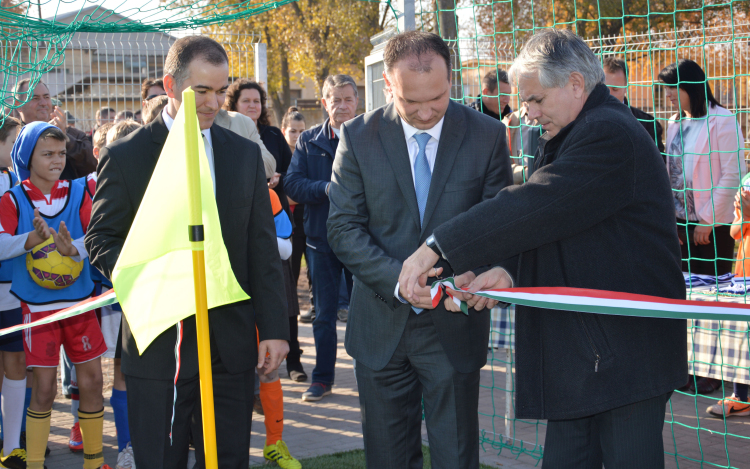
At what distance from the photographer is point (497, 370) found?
6.04m

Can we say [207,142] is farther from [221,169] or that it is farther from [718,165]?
[718,165]

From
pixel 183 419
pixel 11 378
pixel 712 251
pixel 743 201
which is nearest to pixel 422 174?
pixel 183 419

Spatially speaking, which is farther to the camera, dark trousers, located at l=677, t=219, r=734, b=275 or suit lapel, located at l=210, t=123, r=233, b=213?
dark trousers, located at l=677, t=219, r=734, b=275

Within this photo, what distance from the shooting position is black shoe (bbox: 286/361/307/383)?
5.71m

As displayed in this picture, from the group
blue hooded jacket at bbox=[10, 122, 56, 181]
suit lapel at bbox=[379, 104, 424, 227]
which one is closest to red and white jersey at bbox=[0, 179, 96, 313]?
blue hooded jacket at bbox=[10, 122, 56, 181]

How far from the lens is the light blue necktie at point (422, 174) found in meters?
2.66

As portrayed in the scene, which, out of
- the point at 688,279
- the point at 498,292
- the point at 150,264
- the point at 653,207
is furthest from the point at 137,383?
the point at 688,279

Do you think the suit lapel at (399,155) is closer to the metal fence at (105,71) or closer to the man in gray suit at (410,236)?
the man in gray suit at (410,236)

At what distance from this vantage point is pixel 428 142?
2.70 m

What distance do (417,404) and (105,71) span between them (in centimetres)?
702

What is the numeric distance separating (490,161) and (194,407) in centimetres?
150

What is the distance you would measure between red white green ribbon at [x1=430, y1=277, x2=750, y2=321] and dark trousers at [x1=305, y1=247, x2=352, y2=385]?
9.90ft

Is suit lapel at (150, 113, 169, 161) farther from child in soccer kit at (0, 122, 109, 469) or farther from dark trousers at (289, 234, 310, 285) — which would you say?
dark trousers at (289, 234, 310, 285)

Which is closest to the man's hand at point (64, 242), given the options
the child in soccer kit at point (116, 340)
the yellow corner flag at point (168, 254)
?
the child in soccer kit at point (116, 340)
